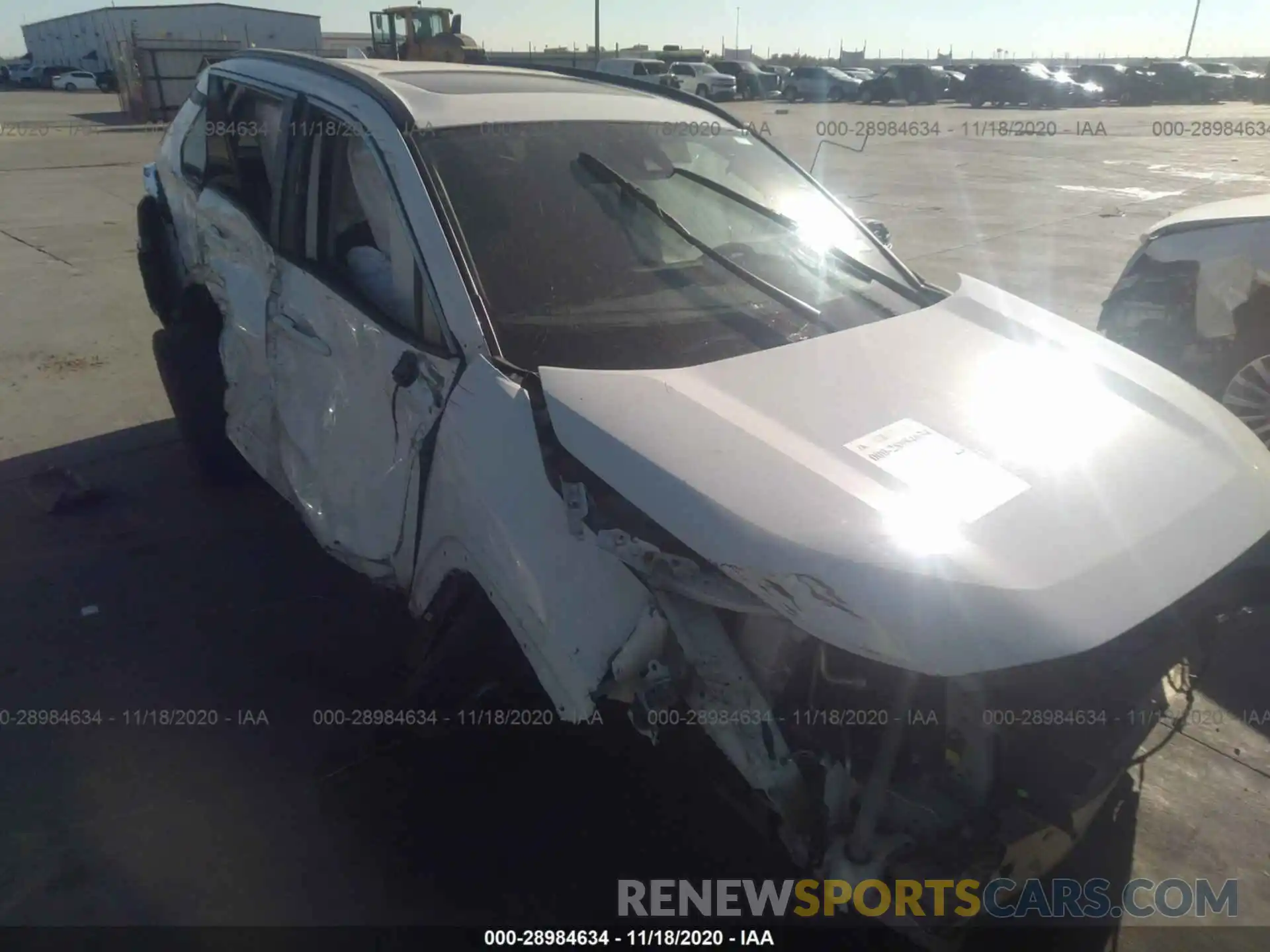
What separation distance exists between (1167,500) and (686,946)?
1609 mm

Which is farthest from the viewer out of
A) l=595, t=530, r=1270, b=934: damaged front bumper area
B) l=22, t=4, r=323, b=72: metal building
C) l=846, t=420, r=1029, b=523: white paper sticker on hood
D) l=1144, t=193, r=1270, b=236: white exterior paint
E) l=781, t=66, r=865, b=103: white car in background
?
l=22, t=4, r=323, b=72: metal building

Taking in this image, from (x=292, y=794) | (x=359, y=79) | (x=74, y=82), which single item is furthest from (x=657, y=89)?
(x=74, y=82)

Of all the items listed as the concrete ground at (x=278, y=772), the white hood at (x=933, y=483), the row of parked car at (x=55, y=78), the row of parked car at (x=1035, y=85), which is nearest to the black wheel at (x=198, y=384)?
the concrete ground at (x=278, y=772)

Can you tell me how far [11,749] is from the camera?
2.87 m

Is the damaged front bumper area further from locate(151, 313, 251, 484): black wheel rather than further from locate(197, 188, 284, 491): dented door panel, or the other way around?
locate(151, 313, 251, 484): black wheel

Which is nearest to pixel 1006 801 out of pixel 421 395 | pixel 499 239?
pixel 421 395

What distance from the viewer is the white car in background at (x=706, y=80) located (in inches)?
1368

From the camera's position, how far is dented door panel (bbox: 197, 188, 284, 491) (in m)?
3.38

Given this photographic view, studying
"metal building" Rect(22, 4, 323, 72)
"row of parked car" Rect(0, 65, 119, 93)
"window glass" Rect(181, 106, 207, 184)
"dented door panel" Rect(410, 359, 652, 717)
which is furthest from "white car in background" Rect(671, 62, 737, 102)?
"dented door panel" Rect(410, 359, 652, 717)

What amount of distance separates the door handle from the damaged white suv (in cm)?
2

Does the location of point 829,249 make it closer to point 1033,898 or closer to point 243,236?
point 1033,898

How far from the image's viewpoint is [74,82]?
4459cm

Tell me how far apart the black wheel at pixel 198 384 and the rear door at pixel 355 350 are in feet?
4.04

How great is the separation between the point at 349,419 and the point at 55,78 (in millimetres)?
54947
